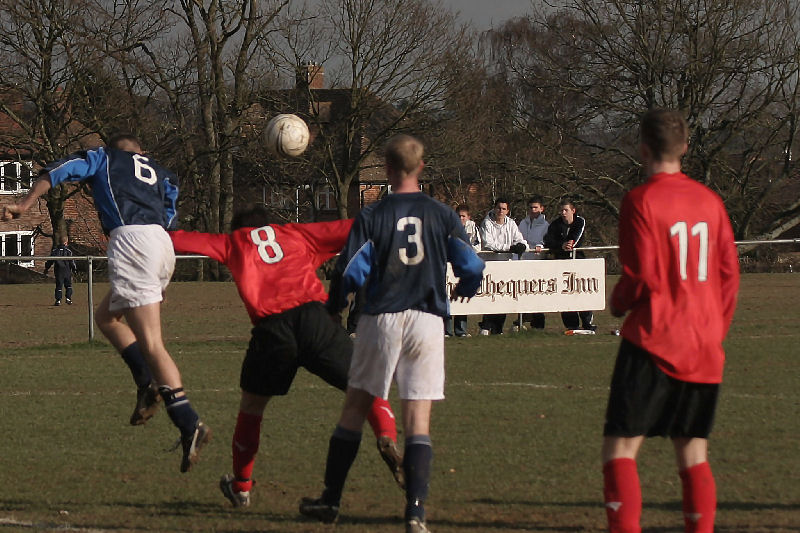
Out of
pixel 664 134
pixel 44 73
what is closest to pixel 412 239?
pixel 664 134

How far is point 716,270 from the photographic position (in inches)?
175

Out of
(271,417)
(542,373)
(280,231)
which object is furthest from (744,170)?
(280,231)

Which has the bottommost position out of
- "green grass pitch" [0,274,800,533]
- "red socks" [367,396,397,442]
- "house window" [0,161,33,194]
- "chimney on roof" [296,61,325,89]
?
"green grass pitch" [0,274,800,533]

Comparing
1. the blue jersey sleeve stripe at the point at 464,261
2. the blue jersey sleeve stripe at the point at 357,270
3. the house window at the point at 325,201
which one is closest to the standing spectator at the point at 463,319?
the blue jersey sleeve stripe at the point at 464,261

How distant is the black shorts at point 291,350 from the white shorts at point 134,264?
40.6 inches

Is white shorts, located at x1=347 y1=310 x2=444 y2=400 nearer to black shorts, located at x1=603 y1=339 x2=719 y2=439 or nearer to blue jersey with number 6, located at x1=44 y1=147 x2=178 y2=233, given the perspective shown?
black shorts, located at x1=603 y1=339 x2=719 y2=439

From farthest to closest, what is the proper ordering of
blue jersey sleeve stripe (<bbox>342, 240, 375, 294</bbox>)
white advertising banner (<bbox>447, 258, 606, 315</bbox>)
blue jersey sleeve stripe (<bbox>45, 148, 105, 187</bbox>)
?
white advertising banner (<bbox>447, 258, 606, 315</bbox>) < blue jersey sleeve stripe (<bbox>45, 148, 105, 187</bbox>) < blue jersey sleeve stripe (<bbox>342, 240, 375, 294</bbox>)

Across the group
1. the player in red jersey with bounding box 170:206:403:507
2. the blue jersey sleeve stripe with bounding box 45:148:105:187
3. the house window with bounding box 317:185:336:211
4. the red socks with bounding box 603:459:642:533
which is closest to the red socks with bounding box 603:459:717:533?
the red socks with bounding box 603:459:642:533

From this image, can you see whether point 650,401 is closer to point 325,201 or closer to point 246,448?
point 246,448

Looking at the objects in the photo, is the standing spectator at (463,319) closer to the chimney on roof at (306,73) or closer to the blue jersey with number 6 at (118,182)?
the blue jersey with number 6 at (118,182)

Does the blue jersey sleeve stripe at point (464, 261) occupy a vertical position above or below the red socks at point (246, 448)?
above

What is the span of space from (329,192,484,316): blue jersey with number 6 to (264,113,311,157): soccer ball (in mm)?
5100

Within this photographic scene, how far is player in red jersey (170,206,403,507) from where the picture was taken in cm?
597

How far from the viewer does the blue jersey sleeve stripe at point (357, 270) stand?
16.5 feet
